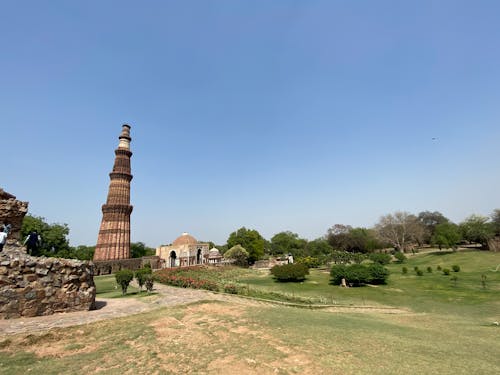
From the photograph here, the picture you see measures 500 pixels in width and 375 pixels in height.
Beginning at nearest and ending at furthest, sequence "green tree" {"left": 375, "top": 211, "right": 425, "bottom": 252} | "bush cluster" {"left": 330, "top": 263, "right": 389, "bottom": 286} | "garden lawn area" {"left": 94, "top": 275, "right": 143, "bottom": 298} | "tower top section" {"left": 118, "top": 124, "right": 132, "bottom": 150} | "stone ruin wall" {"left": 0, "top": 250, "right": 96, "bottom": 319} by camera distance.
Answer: "stone ruin wall" {"left": 0, "top": 250, "right": 96, "bottom": 319}, "garden lawn area" {"left": 94, "top": 275, "right": 143, "bottom": 298}, "bush cluster" {"left": 330, "top": 263, "right": 389, "bottom": 286}, "tower top section" {"left": 118, "top": 124, "right": 132, "bottom": 150}, "green tree" {"left": 375, "top": 211, "right": 425, "bottom": 252}

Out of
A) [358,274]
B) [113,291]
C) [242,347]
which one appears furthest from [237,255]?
[242,347]

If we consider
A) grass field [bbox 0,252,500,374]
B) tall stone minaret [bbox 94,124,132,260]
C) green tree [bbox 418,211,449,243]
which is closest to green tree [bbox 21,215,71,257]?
tall stone minaret [bbox 94,124,132,260]

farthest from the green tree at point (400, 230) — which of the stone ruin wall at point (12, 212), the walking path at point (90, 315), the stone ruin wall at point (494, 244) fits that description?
the stone ruin wall at point (12, 212)

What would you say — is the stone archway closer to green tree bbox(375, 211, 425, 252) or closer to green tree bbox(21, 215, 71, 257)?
green tree bbox(21, 215, 71, 257)

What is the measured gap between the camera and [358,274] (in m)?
22.8

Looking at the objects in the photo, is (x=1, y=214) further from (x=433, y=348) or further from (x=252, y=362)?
(x=433, y=348)

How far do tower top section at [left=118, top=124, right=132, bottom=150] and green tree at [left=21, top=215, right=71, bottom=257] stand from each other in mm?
16568

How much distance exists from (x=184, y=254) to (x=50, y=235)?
67.8ft

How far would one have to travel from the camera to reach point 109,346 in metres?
6.57

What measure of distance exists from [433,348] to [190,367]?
618 cm

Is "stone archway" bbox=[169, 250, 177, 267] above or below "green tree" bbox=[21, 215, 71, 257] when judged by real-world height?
below

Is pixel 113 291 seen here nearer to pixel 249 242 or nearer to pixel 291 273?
pixel 291 273

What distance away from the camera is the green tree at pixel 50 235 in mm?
38188

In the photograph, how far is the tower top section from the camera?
42.1 m
